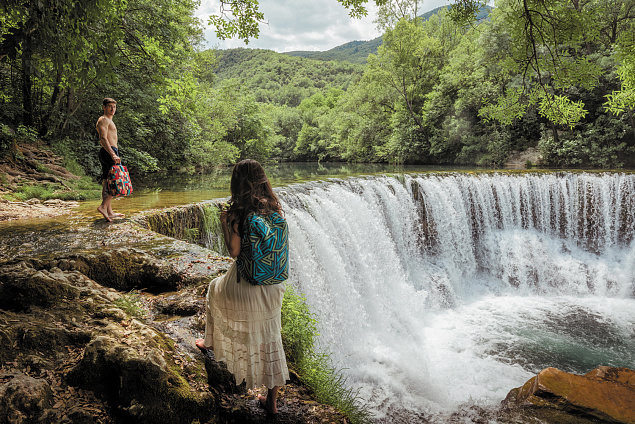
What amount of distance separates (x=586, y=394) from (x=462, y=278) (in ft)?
19.9

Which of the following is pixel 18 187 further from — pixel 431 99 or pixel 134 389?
pixel 431 99

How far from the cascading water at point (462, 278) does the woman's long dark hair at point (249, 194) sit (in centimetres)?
338

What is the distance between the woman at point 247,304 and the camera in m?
2.22

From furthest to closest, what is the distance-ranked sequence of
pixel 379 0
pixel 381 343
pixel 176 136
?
pixel 176 136, pixel 381 343, pixel 379 0

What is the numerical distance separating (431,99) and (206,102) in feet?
48.8

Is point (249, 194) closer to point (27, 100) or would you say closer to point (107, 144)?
point (107, 144)

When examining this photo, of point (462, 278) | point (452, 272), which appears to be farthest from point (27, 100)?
point (462, 278)

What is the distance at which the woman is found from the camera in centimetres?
222

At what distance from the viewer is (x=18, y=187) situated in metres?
7.75

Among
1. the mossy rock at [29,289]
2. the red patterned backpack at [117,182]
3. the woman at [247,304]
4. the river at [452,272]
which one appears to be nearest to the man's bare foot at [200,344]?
the woman at [247,304]

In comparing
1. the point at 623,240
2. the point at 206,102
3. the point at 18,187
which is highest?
the point at 206,102

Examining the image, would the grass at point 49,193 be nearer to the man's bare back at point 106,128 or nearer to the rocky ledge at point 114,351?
the man's bare back at point 106,128

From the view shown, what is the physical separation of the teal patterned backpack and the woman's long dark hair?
0.15ft

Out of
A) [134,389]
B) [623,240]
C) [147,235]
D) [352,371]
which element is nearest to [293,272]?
[352,371]
